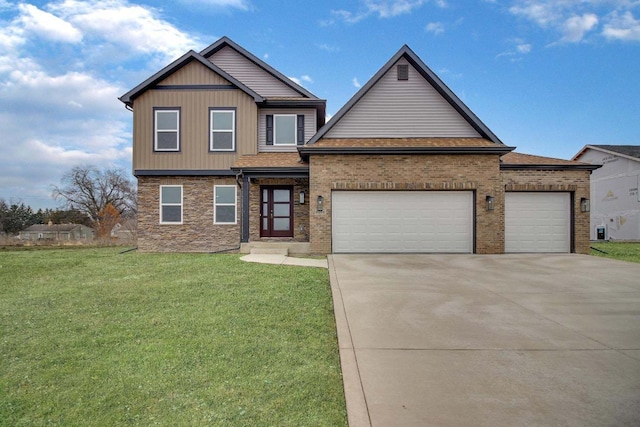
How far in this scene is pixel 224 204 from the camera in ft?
48.5

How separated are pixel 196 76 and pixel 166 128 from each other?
250cm

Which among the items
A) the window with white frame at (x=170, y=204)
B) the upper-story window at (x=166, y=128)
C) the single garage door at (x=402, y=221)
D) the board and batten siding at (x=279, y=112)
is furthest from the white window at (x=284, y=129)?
the window with white frame at (x=170, y=204)

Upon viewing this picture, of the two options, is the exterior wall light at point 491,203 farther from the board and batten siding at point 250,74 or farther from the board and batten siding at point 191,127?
the board and batten siding at point 191,127

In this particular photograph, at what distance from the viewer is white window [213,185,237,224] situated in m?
14.7

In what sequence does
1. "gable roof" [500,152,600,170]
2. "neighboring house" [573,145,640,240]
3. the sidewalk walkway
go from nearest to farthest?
the sidewalk walkway → "gable roof" [500,152,600,170] → "neighboring house" [573,145,640,240]

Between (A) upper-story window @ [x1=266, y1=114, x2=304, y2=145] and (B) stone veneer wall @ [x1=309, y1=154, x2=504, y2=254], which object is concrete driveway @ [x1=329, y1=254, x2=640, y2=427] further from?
(A) upper-story window @ [x1=266, y1=114, x2=304, y2=145]

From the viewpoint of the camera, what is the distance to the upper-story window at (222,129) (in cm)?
1481

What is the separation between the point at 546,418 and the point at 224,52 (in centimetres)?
1773

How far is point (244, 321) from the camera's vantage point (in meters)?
4.90

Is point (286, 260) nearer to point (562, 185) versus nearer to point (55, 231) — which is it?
point (562, 185)

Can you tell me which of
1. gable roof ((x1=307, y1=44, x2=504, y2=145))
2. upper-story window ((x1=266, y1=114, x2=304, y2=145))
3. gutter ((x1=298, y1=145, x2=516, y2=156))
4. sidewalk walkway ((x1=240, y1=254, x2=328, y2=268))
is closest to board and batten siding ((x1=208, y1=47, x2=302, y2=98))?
upper-story window ((x1=266, y1=114, x2=304, y2=145))

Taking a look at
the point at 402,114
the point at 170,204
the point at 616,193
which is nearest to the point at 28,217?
the point at 170,204

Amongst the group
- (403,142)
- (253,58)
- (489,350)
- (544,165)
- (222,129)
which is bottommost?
(489,350)

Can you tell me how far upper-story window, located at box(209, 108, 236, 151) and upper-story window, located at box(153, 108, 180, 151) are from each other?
1.42 m
